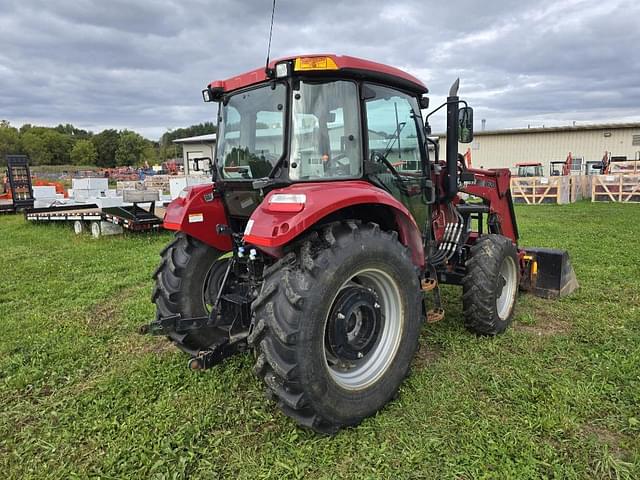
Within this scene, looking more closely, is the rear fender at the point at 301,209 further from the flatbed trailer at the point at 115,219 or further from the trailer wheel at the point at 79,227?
the trailer wheel at the point at 79,227

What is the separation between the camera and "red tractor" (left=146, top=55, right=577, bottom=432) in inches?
100

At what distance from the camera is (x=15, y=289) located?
20.7ft

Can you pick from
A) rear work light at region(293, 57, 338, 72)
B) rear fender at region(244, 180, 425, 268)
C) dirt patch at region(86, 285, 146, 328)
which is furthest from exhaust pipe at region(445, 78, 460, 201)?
dirt patch at region(86, 285, 146, 328)

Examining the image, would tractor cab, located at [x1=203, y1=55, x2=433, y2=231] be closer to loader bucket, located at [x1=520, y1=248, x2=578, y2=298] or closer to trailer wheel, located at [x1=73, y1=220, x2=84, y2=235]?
loader bucket, located at [x1=520, y1=248, x2=578, y2=298]

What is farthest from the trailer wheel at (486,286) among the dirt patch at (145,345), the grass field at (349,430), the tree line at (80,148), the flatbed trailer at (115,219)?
the tree line at (80,148)

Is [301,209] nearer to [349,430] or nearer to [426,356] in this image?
[349,430]

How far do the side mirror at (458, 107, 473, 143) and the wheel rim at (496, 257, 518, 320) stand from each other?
4.40 ft

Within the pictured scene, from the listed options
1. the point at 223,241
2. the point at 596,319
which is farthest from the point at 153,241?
the point at 596,319

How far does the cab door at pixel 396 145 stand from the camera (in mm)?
3223

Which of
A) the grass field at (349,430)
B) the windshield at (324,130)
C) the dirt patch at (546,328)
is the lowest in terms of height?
the grass field at (349,430)

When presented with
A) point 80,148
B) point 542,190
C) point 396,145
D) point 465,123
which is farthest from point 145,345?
point 80,148

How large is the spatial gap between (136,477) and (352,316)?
5.11ft

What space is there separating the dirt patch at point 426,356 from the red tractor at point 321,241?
0.39 meters

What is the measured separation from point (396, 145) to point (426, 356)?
1795 mm
